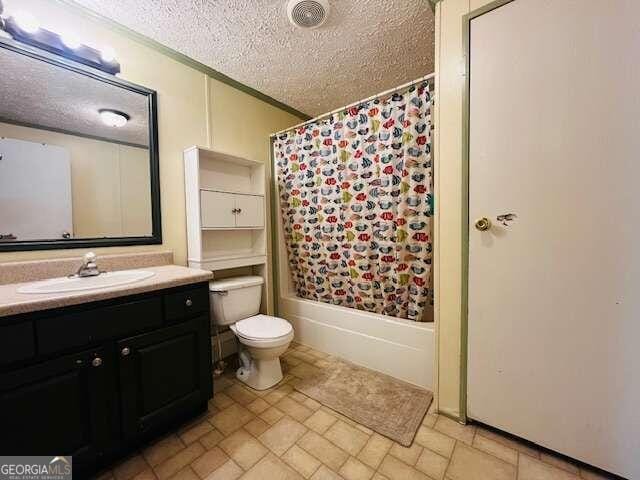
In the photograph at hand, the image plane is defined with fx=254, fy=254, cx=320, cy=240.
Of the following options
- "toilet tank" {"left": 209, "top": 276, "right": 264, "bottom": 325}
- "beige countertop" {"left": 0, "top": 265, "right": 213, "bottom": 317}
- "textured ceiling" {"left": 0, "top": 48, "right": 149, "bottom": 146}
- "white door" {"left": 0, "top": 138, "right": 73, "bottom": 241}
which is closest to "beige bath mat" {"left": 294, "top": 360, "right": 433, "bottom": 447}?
"toilet tank" {"left": 209, "top": 276, "right": 264, "bottom": 325}

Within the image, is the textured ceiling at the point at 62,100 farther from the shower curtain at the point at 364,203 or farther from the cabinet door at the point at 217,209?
the shower curtain at the point at 364,203

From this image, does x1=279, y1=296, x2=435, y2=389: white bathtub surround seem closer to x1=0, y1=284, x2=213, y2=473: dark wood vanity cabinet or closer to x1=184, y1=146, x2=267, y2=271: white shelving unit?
x1=184, y1=146, x2=267, y2=271: white shelving unit

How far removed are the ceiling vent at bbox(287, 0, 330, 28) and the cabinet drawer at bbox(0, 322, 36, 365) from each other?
1830mm

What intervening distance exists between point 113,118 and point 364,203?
165 centimetres

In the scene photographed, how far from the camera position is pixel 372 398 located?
5.06 ft

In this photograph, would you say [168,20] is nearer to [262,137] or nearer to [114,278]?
[262,137]

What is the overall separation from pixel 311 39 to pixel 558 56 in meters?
1.30

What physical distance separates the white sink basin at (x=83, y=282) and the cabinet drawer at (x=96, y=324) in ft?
0.37

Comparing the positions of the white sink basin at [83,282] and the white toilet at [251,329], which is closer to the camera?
the white sink basin at [83,282]

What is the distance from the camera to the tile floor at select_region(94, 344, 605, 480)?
1.08 metres

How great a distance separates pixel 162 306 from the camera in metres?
1.20

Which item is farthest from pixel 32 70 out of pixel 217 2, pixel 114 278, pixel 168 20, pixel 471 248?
pixel 471 248

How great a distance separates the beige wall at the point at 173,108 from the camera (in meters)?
1.35

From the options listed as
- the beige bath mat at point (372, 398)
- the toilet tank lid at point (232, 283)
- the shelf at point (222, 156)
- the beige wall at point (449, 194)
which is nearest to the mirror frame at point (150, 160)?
the shelf at point (222, 156)
